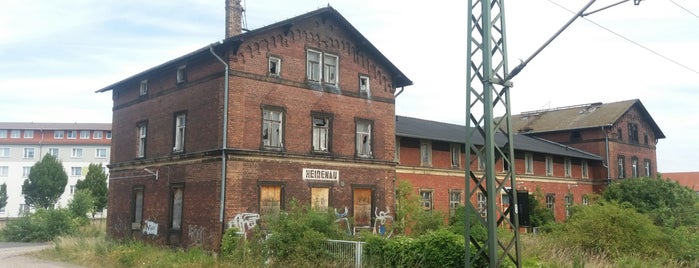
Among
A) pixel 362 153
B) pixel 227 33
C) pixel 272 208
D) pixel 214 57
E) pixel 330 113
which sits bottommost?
pixel 272 208

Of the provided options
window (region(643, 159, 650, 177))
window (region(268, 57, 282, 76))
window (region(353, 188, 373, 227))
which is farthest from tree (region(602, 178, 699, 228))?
window (region(268, 57, 282, 76))

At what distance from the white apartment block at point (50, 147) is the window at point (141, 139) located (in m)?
49.6

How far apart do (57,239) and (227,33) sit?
10693 millimetres

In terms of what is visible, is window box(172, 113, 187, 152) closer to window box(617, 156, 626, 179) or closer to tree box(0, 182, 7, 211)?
window box(617, 156, 626, 179)

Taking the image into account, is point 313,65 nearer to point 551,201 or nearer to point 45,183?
point 551,201

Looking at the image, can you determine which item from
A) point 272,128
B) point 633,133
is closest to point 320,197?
point 272,128

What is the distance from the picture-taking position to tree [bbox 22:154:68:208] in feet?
178

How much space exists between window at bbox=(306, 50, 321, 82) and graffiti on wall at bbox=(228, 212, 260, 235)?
18.5ft

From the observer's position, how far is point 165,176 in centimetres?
2128

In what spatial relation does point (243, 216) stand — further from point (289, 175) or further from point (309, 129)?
point (309, 129)

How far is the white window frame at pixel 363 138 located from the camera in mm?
22406

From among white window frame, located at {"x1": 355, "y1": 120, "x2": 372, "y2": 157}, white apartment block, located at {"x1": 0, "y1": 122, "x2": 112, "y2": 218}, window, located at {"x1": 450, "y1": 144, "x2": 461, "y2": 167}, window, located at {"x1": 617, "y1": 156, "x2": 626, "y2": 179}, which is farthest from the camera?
white apartment block, located at {"x1": 0, "y1": 122, "x2": 112, "y2": 218}

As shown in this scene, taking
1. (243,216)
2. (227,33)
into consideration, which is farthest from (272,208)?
(227,33)

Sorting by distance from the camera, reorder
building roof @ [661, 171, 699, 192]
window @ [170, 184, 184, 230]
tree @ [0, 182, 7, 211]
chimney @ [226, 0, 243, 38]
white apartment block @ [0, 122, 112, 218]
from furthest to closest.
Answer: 1. building roof @ [661, 171, 699, 192]
2. white apartment block @ [0, 122, 112, 218]
3. tree @ [0, 182, 7, 211]
4. chimney @ [226, 0, 243, 38]
5. window @ [170, 184, 184, 230]
